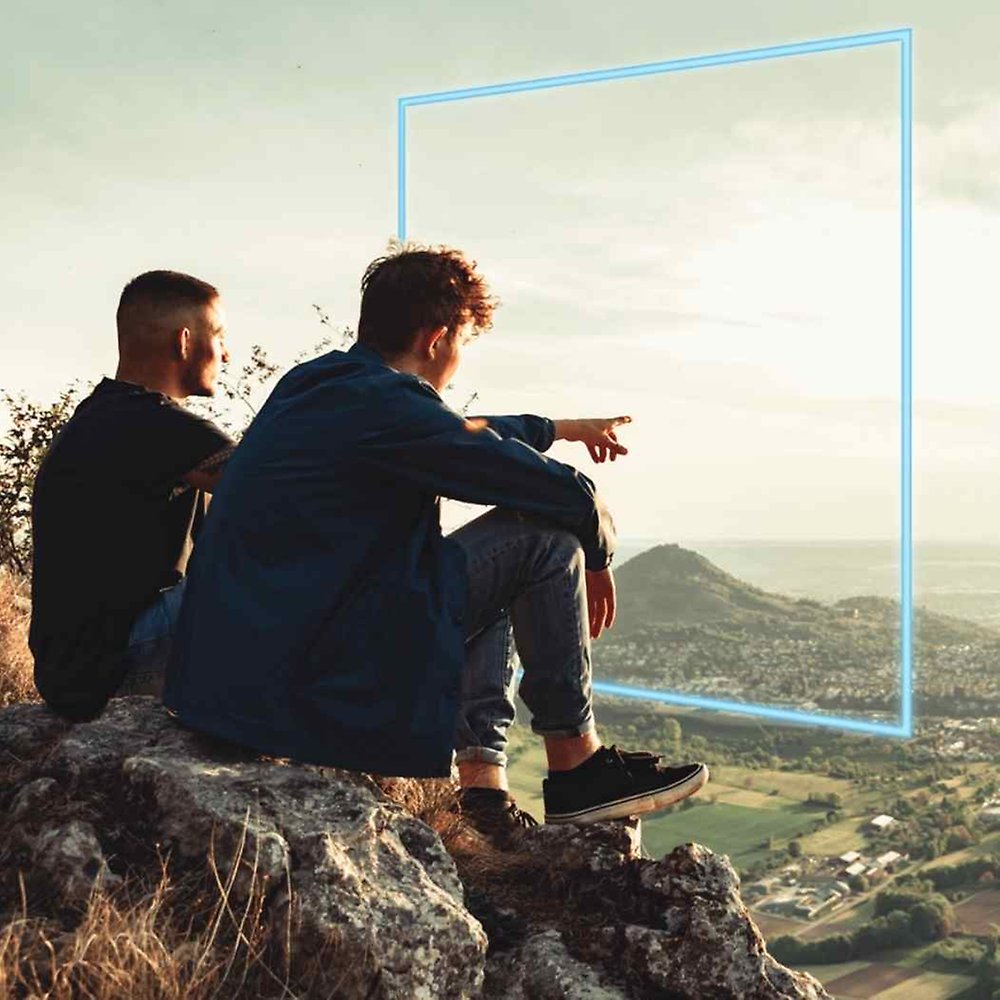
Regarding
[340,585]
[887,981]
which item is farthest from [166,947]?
[887,981]

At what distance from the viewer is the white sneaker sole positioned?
343 cm

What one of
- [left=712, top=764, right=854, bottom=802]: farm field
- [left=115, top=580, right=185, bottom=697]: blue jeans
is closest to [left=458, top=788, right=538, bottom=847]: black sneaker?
[left=115, top=580, right=185, bottom=697]: blue jeans

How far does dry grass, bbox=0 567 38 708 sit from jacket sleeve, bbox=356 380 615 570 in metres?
1.86

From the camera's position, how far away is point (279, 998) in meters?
2.64

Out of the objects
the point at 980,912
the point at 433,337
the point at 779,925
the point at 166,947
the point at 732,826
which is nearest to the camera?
the point at 166,947

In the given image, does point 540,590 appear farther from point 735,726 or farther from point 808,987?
point 735,726

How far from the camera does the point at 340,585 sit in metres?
3.05

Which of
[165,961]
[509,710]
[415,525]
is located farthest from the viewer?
[509,710]

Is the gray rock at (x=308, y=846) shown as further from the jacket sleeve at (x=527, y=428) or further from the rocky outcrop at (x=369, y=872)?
the jacket sleeve at (x=527, y=428)

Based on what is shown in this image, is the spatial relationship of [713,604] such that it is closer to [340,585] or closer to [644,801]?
[644,801]

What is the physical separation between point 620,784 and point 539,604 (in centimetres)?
51

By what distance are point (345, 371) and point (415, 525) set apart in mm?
380

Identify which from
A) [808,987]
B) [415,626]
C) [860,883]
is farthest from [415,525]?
[860,883]

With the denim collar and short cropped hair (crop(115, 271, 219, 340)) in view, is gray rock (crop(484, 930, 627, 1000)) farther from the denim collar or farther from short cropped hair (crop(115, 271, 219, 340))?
short cropped hair (crop(115, 271, 219, 340))
